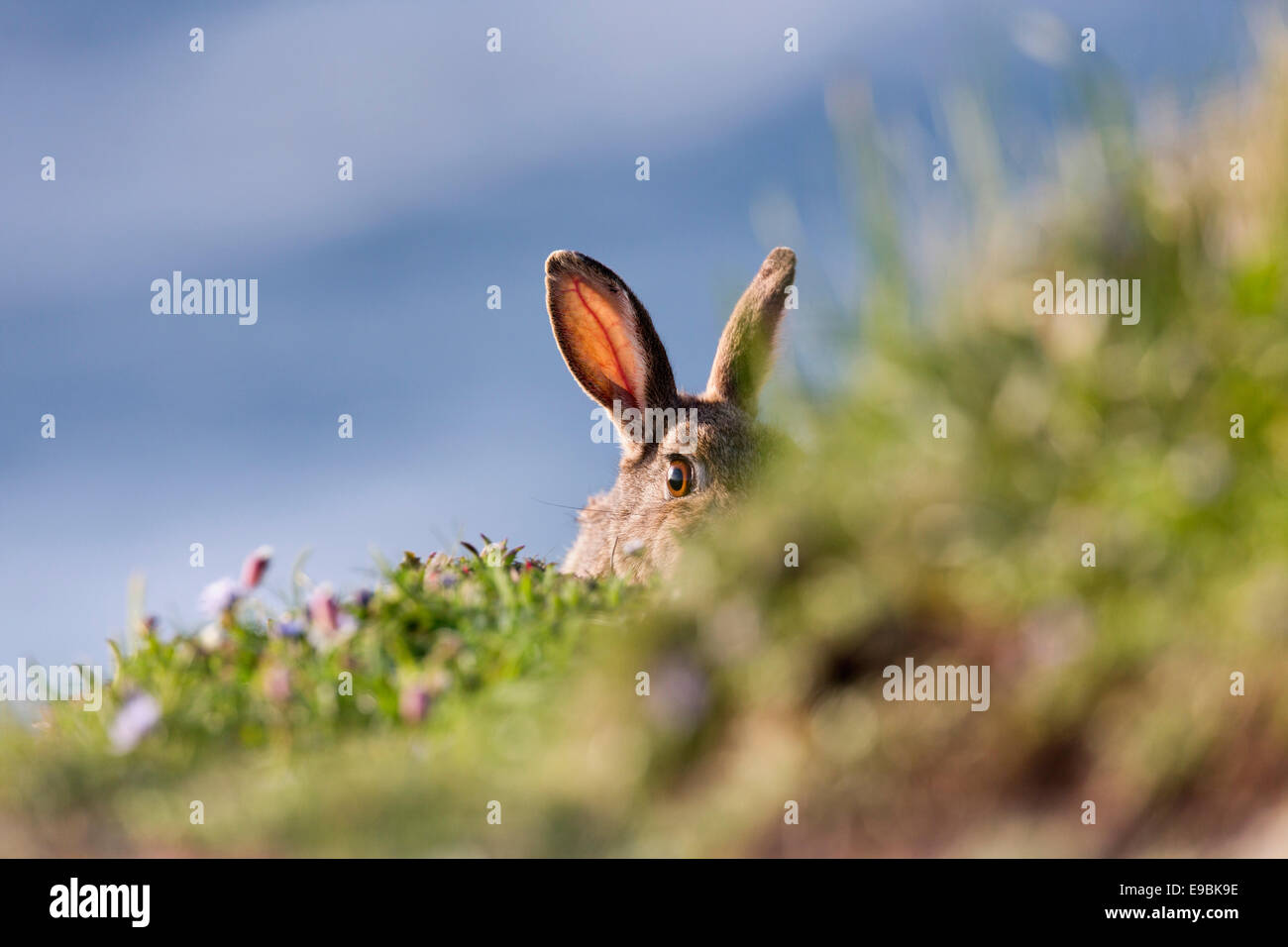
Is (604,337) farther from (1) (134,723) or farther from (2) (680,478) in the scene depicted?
(1) (134,723)

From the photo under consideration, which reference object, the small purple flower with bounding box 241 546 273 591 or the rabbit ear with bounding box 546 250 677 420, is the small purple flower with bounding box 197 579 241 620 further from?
the rabbit ear with bounding box 546 250 677 420

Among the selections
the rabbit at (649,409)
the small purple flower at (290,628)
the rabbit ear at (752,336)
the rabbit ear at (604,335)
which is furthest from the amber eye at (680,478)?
the small purple flower at (290,628)

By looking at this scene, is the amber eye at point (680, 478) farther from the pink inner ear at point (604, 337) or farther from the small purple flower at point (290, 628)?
the small purple flower at point (290, 628)

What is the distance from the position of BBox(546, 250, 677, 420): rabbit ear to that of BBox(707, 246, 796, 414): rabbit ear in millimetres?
644

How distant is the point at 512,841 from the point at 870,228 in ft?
8.51

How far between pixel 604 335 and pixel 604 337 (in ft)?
0.05

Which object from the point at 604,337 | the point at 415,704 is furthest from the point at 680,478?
the point at 415,704

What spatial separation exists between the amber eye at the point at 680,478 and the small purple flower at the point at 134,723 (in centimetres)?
393

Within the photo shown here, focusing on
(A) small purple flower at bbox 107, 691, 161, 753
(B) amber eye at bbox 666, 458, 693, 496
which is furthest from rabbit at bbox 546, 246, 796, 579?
(A) small purple flower at bbox 107, 691, 161, 753

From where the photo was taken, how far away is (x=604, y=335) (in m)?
8.48

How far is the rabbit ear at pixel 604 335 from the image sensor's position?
820 cm

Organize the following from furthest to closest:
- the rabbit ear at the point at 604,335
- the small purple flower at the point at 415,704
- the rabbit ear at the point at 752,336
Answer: the rabbit ear at the point at 752,336
the rabbit ear at the point at 604,335
the small purple flower at the point at 415,704
